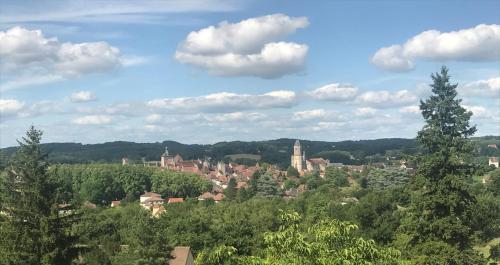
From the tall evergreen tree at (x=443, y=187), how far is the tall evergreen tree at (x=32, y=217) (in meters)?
13.5

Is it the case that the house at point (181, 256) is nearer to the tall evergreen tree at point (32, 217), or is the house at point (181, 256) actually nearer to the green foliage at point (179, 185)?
the tall evergreen tree at point (32, 217)

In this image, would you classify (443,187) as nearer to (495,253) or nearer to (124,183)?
(495,253)

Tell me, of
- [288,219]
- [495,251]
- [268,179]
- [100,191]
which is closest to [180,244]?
[495,251]

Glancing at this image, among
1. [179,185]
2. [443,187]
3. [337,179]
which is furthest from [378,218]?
[179,185]

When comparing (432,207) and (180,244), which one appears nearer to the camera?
(432,207)

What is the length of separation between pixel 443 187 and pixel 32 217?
15.5 m

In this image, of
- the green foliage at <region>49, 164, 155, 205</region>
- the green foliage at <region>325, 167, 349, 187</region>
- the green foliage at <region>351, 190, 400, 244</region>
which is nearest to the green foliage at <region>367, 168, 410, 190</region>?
the green foliage at <region>325, 167, 349, 187</region>

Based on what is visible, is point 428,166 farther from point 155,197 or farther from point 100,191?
point 100,191

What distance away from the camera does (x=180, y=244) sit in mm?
47938

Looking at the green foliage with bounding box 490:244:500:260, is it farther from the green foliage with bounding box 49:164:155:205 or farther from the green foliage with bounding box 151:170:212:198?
the green foliage with bounding box 49:164:155:205

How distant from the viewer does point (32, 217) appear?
66.7ft

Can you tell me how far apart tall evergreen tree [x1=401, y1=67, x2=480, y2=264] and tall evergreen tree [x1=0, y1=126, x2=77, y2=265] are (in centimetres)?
1352

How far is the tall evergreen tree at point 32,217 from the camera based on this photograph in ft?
65.0

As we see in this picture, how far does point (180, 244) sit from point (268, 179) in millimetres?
65376
